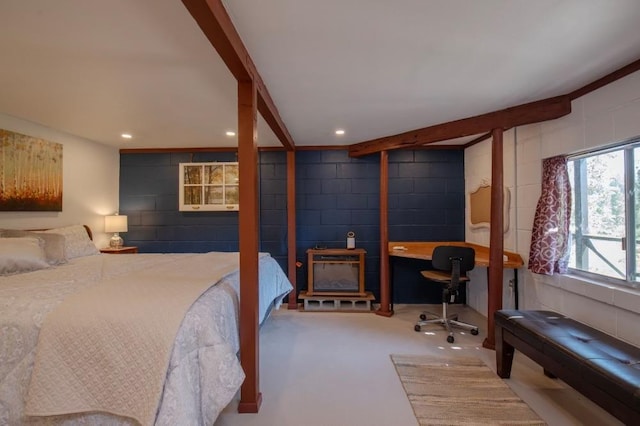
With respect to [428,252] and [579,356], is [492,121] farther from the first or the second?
[579,356]

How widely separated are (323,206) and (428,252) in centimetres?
158

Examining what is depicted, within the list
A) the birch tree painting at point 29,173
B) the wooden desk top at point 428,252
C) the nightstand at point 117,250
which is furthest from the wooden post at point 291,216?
the birch tree painting at point 29,173

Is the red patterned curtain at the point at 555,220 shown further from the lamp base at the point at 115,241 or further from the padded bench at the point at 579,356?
the lamp base at the point at 115,241

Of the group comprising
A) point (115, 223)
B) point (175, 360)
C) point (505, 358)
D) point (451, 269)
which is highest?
point (115, 223)

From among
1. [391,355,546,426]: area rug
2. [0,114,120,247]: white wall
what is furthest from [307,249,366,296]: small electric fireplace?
[0,114,120,247]: white wall

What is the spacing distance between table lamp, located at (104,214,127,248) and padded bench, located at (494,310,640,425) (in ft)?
14.8

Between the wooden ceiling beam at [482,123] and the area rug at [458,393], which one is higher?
the wooden ceiling beam at [482,123]

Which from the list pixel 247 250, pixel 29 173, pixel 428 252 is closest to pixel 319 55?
pixel 247 250

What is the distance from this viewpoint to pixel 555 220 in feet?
8.75

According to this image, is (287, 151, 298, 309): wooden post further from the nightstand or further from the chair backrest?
the nightstand

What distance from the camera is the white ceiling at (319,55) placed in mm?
1475

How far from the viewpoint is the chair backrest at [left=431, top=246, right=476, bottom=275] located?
310cm

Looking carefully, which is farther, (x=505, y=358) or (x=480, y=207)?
(x=480, y=207)

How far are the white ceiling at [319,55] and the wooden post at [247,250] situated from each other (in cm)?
37
